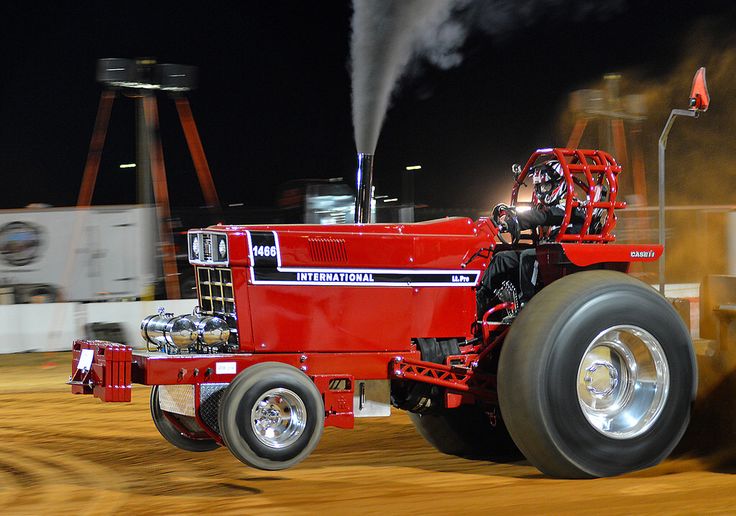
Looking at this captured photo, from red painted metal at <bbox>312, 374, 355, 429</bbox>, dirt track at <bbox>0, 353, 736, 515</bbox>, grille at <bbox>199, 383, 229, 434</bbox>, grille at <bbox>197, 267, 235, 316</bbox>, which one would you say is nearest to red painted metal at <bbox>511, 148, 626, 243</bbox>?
dirt track at <bbox>0, 353, 736, 515</bbox>

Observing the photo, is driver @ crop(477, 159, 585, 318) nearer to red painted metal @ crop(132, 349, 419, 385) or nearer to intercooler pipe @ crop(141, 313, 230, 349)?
red painted metal @ crop(132, 349, 419, 385)

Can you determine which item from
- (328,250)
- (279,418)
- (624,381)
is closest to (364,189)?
(328,250)

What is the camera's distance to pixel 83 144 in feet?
152

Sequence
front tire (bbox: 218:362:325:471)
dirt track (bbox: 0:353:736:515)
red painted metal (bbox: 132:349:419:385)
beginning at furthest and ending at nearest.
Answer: red painted metal (bbox: 132:349:419:385)
front tire (bbox: 218:362:325:471)
dirt track (bbox: 0:353:736:515)

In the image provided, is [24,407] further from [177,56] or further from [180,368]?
[177,56]

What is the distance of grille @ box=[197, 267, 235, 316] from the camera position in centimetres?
609

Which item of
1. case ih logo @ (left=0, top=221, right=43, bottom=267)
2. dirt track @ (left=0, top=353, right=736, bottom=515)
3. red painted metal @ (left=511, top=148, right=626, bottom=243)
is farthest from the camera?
case ih logo @ (left=0, top=221, right=43, bottom=267)

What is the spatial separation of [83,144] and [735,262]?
40.0 meters

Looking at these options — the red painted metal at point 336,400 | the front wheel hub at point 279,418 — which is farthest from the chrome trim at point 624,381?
the front wheel hub at point 279,418

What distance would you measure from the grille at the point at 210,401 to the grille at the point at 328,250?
893mm

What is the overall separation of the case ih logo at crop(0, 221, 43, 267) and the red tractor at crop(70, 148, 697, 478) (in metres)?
11.3

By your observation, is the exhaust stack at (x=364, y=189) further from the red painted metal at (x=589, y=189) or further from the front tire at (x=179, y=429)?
the front tire at (x=179, y=429)

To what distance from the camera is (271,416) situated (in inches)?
224

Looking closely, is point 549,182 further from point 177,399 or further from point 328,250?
point 177,399
